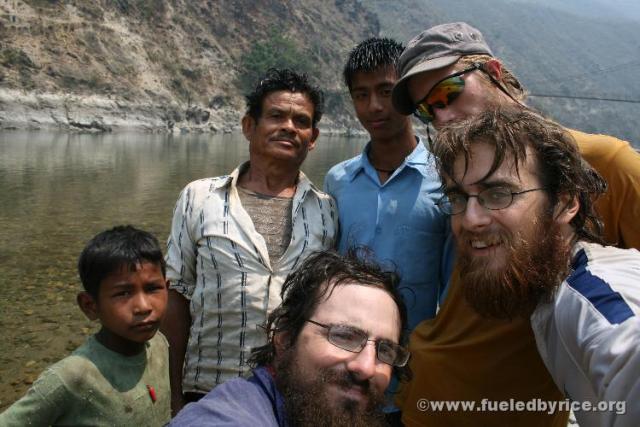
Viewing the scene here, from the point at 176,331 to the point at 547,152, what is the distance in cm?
219

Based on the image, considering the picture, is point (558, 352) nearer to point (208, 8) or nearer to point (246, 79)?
point (246, 79)

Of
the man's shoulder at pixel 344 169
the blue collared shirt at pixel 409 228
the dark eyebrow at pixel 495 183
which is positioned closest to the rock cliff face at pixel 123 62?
the man's shoulder at pixel 344 169

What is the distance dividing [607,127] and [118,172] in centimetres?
18894

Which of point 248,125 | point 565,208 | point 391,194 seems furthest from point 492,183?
point 248,125

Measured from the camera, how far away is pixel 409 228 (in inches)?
115

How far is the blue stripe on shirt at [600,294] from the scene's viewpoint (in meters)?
1.44

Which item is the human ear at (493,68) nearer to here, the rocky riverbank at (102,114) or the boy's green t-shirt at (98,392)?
the boy's green t-shirt at (98,392)

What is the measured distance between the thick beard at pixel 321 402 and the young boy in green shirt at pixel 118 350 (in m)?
1.23

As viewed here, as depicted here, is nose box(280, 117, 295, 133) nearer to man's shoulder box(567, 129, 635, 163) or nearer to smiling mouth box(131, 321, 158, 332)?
smiling mouth box(131, 321, 158, 332)

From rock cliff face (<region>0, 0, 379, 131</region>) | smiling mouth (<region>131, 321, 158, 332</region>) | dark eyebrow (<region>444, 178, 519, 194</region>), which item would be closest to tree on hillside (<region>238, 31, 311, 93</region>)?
rock cliff face (<region>0, 0, 379, 131</region>)

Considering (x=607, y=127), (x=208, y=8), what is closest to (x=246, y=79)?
(x=208, y=8)

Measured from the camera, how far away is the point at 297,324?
1997 millimetres

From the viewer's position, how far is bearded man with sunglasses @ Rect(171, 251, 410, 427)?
1.66m

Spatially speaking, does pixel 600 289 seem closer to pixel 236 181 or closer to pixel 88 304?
pixel 236 181
